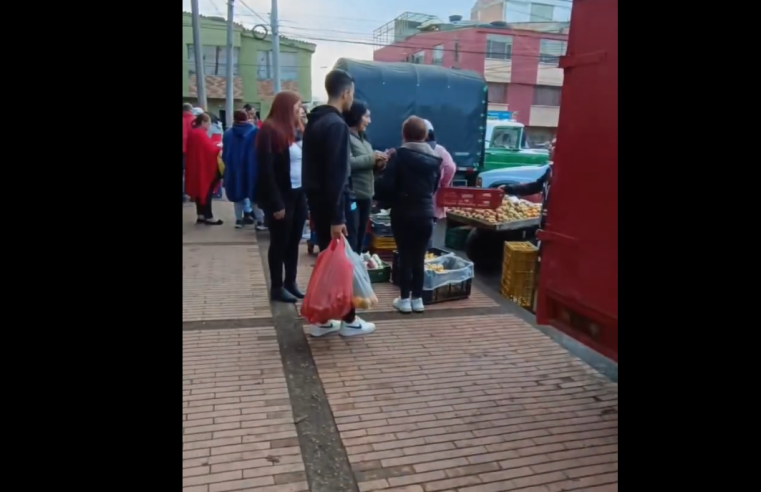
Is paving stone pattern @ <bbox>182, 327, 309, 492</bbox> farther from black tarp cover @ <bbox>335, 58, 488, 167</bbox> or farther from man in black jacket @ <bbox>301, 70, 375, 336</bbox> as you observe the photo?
black tarp cover @ <bbox>335, 58, 488, 167</bbox>

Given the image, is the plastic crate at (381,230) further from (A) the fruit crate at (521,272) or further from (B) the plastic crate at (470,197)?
(A) the fruit crate at (521,272)

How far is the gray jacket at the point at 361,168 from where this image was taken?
5.17m

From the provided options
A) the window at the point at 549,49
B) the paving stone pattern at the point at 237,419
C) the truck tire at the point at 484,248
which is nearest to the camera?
the paving stone pattern at the point at 237,419

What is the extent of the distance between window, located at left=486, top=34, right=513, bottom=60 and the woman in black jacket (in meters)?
33.4

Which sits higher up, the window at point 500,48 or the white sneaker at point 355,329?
the window at point 500,48

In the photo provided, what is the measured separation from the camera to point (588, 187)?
245cm

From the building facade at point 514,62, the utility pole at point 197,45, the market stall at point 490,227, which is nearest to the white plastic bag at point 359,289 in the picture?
the market stall at point 490,227

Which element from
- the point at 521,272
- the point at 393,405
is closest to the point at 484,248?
the point at 521,272

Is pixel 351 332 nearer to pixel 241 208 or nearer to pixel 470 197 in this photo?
pixel 470 197

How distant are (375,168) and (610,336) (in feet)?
10.7

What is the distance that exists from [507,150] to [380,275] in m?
9.21

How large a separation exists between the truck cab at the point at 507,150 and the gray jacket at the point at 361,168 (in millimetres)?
8805

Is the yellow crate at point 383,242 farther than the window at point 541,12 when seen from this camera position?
No
